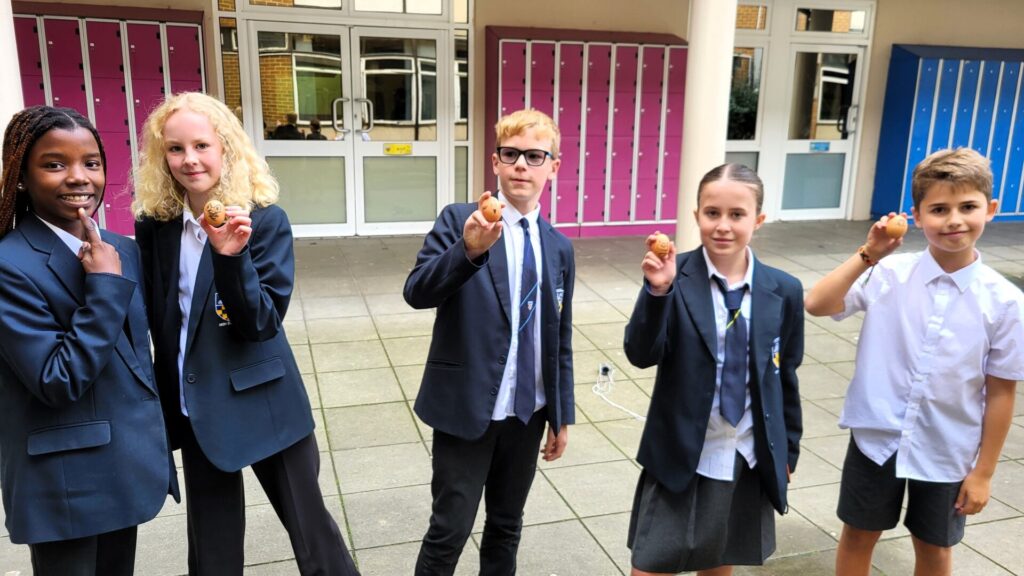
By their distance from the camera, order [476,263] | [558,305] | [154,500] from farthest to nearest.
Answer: [558,305] < [476,263] < [154,500]

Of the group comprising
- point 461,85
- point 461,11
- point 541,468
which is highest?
point 461,11

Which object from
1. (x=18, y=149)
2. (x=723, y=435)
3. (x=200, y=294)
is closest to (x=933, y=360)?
(x=723, y=435)

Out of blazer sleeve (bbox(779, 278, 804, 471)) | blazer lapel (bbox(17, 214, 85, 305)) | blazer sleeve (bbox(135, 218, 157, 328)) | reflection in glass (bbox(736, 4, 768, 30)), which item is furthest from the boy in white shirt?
reflection in glass (bbox(736, 4, 768, 30))

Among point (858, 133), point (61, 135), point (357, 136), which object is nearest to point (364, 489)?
point (61, 135)

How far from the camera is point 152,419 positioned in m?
1.98

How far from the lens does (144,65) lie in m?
8.09

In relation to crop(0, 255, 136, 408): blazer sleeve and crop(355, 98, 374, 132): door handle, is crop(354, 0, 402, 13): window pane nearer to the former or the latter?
crop(355, 98, 374, 132): door handle

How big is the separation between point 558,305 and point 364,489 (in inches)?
68.8

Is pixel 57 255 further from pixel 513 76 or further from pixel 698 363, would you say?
pixel 513 76

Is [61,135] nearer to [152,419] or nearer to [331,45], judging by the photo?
[152,419]

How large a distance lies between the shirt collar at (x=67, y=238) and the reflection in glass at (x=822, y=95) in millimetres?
10361

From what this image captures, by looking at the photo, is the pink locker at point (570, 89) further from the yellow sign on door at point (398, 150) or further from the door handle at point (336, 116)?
the door handle at point (336, 116)

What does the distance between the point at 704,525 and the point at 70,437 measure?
1.72m

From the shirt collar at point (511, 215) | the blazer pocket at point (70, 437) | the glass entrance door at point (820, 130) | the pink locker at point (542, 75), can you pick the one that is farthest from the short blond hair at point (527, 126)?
the glass entrance door at point (820, 130)
